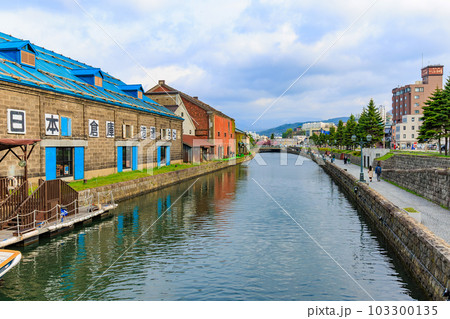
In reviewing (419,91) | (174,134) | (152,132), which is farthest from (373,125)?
(419,91)

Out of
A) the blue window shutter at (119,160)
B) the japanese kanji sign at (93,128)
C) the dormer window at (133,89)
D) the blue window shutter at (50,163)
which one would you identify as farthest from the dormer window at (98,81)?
the blue window shutter at (50,163)

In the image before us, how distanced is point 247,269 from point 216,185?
3175cm

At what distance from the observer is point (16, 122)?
25.7 metres

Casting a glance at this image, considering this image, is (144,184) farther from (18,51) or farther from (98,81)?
(18,51)

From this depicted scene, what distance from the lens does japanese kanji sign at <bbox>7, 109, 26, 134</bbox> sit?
25.2m

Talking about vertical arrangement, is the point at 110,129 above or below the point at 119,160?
above

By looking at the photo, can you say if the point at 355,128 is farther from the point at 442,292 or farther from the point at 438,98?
the point at 442,292

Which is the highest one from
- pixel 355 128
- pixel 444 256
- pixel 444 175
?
pixel 355 128

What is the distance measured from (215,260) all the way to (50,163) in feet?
63.6

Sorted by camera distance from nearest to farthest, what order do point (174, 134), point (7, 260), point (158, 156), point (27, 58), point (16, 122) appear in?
point (7, 260) → point (16, 122) → point (27, 58) → point (158, 156) → point (174, 134)

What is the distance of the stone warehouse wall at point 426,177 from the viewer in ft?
77.2
